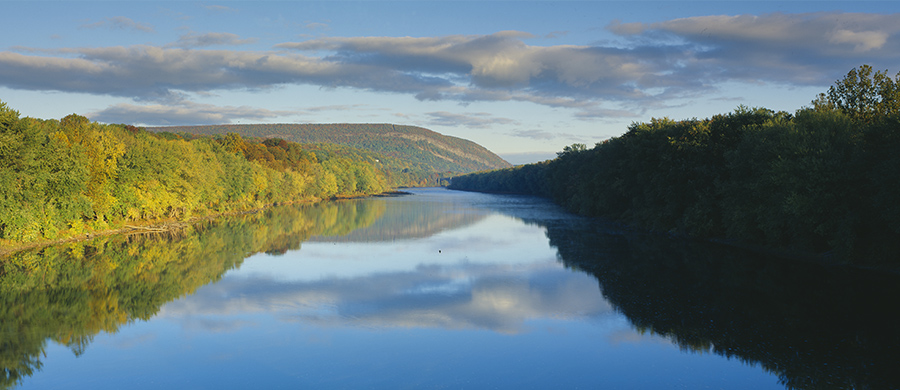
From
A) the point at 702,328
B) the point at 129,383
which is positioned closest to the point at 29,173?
the point at 129,383

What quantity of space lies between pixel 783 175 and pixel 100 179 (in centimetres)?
5387

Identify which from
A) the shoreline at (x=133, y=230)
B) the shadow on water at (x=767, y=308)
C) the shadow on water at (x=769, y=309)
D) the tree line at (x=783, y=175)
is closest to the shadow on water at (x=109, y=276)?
the shoreline at (x=133, y=230)

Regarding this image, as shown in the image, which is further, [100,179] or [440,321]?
[100,179]

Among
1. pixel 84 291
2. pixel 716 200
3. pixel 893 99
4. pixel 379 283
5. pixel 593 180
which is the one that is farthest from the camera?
pixel 593 180

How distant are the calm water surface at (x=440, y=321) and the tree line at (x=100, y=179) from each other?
140 inches

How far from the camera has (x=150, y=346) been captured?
1939cm

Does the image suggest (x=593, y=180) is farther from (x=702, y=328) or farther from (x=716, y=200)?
(x=702, y=328)

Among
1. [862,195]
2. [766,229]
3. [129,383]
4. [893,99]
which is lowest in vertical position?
[129,383]

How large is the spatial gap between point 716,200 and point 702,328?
29972mm

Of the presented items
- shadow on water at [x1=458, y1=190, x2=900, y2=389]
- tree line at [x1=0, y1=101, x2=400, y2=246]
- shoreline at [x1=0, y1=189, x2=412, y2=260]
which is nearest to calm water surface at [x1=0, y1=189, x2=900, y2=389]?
shadow on water at [x1=458, y1=190, x2=900, y2=389]

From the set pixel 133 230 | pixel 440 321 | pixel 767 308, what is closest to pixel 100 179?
pixel 133 230

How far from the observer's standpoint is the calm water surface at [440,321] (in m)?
16.8

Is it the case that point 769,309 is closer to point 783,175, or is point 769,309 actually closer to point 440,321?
point 440,321

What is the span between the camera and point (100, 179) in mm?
50031
